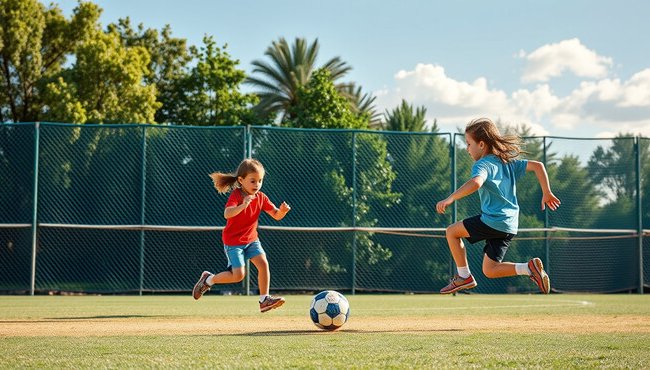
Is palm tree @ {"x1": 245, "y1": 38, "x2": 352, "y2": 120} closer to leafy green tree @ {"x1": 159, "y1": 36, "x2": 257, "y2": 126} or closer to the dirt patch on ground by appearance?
leafy green tree @ {"x1": 159, "y1": 36, "x2": 257, "y2": 126}

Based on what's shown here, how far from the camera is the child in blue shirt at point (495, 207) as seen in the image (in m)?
6.38

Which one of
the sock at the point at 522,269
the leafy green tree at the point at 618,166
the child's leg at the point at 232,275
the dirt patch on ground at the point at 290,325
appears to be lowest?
the dirt patch on ground at the point at 290,325

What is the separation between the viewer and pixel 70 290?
14086 millimetres

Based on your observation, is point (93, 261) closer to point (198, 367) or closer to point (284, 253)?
point (284, 253)

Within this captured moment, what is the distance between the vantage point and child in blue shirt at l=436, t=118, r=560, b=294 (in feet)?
20.9

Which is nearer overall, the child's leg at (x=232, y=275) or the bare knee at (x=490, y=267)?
the bare knee at (x=490, y=267)

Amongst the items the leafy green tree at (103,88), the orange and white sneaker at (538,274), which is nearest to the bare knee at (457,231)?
the orange and white sneaker at (538,274)

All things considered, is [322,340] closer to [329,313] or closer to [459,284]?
[329,313]

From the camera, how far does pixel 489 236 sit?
646cm

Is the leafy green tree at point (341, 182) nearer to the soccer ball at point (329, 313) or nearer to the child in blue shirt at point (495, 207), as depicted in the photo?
the child in blue shirt at point (495, 207)

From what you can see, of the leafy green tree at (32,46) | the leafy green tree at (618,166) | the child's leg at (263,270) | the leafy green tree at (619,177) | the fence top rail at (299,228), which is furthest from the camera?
the leafy green tree at (32,46)

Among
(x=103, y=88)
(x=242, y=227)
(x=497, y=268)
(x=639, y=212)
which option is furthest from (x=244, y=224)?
(x=103, y=88)

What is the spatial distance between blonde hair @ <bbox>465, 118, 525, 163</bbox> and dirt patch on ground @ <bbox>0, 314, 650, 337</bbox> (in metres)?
1.40

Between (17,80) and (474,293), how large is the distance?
756 inches
